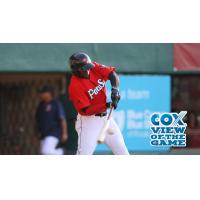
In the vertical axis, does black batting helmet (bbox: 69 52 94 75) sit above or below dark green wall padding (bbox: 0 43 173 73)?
below

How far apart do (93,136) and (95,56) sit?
3.20 metres

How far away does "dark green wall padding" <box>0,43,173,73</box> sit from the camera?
37.5 ft

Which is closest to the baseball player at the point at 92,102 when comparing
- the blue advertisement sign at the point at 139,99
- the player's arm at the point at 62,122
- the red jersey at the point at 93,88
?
the red jersey at the point at 93,88

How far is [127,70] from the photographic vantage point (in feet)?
38.6

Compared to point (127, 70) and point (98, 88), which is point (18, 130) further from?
point (98, 88)

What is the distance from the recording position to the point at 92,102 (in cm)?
870

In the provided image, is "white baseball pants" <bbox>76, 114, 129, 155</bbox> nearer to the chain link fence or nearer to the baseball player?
the baseball player

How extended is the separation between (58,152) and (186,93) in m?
2.39

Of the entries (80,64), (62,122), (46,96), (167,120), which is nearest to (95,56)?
(46,96)

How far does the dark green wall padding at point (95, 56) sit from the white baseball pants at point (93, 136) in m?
2.89

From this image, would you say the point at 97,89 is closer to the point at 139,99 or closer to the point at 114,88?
the point at 114,88

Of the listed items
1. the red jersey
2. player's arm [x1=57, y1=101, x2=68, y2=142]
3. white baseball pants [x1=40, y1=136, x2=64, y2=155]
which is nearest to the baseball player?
the red jersey

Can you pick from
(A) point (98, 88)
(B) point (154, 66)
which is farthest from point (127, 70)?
(A) point (98, 88)

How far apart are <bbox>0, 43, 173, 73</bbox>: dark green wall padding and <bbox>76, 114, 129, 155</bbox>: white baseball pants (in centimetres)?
289
